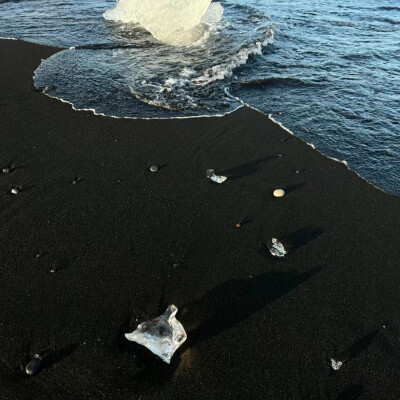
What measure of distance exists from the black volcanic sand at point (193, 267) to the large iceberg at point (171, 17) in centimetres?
665

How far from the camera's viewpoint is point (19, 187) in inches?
193

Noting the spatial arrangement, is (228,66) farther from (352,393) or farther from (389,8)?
(389,8)

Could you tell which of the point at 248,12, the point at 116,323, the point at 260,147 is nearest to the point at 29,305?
the point at 116,323

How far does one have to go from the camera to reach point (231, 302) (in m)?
3.68

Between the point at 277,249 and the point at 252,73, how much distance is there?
617 centimetres

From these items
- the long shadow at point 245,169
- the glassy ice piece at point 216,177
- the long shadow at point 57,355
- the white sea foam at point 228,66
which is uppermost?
the white sea foam at point 228,66

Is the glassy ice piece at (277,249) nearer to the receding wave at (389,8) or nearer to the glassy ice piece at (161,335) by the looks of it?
the glassy ice piece at (161,335)

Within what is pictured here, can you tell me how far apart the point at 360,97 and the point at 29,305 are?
7.92 m

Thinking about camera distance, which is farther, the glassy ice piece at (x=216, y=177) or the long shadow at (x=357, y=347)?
the glassy ice piece at (x=216, y=177)

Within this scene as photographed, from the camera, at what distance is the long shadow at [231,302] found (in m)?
3.46

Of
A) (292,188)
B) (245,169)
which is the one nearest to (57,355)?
(245,169)

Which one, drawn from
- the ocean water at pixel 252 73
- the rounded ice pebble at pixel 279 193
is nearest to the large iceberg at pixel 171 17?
the ocean water at pixel 252 73

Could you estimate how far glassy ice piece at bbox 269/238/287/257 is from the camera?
13.8ft

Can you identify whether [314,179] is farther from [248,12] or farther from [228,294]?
[248,12]
